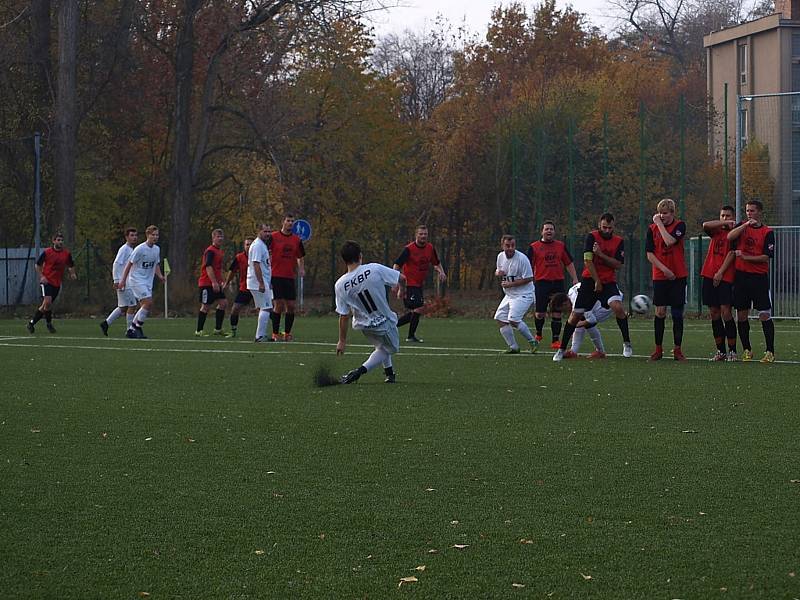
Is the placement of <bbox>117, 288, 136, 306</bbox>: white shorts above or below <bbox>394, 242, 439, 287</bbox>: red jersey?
below

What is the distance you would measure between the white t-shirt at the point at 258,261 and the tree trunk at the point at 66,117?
1661cm

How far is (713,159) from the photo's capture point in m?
36.2

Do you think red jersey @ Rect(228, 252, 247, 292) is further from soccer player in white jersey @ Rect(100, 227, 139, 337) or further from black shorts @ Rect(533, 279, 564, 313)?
black shorts @ Rect(533, 279, 564, 313)

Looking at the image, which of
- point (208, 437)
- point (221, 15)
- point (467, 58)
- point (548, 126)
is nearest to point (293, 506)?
point (208, 437)

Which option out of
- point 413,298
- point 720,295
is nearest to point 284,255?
point 413,298

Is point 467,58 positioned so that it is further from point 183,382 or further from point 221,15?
point 183,382

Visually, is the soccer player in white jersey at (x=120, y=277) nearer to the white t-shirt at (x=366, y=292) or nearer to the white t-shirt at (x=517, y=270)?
the white t-shirt at (x=517, y=270)

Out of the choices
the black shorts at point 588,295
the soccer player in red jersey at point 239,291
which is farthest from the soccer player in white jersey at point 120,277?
the black shorts at point 588,295

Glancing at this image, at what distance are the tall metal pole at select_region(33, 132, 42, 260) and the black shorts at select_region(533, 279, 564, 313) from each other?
68.6 ft

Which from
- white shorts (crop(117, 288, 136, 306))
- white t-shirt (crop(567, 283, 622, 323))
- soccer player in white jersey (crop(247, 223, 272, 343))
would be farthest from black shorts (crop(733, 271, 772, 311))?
white shorts (crop(117, 288, 136, 306))

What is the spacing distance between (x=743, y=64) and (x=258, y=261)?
1404 inches

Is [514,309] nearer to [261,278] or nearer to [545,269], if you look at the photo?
[545,269]

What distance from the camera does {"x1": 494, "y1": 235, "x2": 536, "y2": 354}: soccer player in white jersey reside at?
18406 millimetres

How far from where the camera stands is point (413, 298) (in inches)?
885
